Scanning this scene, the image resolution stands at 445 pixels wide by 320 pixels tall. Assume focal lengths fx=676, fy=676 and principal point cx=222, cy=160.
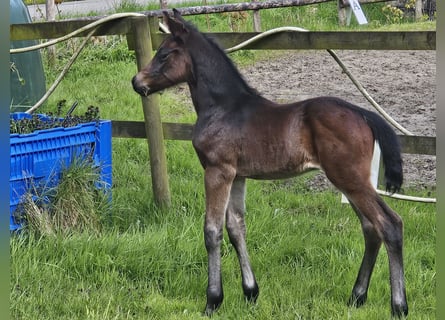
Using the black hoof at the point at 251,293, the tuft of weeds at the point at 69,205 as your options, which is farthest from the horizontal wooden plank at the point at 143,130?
the black hoof at the point at 251,293

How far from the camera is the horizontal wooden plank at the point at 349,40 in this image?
4668 millimetres

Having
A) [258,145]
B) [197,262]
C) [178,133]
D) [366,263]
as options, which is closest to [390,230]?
[366,263]

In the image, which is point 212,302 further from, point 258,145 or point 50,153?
point 50,153

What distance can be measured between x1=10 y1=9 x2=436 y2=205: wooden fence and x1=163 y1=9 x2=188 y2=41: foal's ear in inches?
30.5

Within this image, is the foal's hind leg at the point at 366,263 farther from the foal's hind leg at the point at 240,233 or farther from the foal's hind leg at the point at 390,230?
the foal's hind leg at the point at 240,233

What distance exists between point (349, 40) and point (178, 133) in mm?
1621

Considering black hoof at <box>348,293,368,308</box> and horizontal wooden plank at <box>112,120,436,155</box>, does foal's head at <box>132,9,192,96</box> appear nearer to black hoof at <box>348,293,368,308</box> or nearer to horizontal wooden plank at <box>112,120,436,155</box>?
horizontal wooden plank at <box>112,120,436,155</box>

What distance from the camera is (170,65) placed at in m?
4.01

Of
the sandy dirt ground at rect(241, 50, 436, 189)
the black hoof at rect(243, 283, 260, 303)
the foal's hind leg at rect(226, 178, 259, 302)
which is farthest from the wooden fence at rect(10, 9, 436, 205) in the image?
the black hoof at rect(243, 283, 260, 303)

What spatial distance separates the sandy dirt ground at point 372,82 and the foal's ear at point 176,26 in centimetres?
279

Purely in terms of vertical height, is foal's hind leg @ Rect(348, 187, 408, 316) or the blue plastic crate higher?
the blue plastic crate

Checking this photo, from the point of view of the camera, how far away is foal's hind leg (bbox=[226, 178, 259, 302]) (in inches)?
160

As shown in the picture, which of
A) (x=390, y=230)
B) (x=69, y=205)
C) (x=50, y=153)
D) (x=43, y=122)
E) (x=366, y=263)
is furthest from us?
(x=43, y=122)

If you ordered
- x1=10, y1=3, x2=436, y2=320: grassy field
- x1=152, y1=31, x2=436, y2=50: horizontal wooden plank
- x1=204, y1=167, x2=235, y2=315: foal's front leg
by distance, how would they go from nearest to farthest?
x1=204, y1=167, x2=235, y2=315: foal's front leg → x1=10, y1=3, x2=436, y2=320: grassy field → x1=152, y1=31, x2=436, y2=50: horizontal wooden plank
